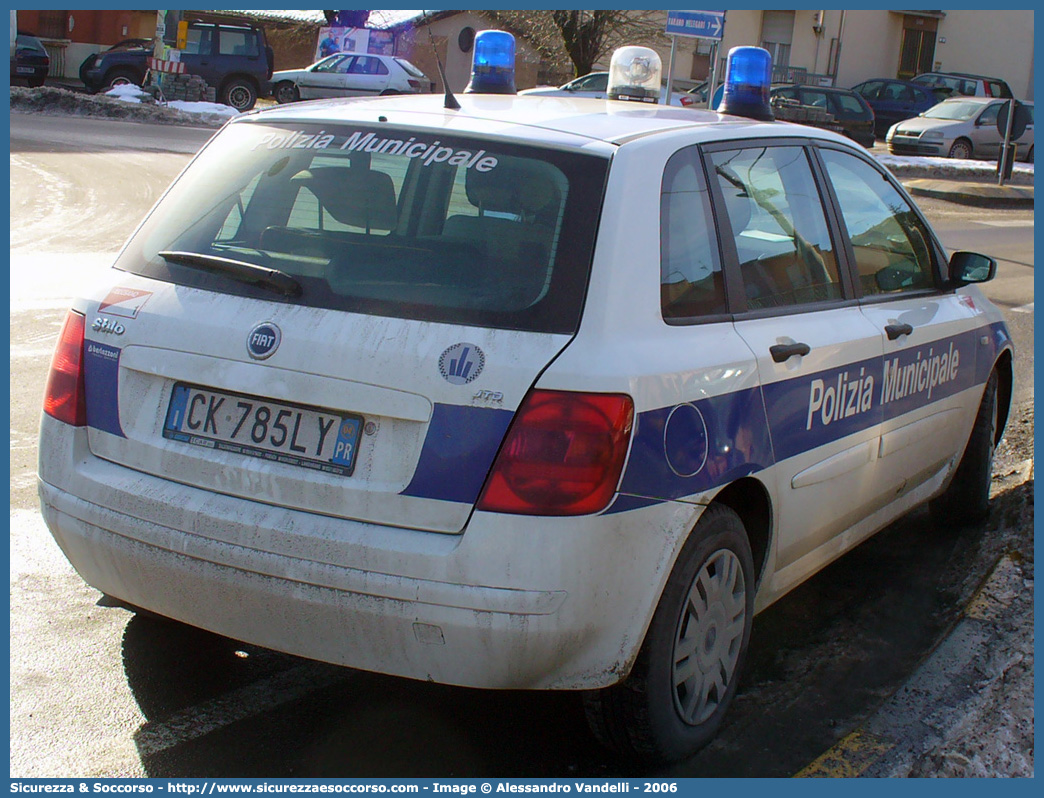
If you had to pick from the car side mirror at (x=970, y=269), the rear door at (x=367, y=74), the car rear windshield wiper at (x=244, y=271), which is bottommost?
the car rear windshield wiper at (x=244, y=271)

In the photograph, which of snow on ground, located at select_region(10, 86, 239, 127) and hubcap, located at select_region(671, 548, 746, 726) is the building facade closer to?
snow on ground, located at select_region(10, 86, 239, 127)

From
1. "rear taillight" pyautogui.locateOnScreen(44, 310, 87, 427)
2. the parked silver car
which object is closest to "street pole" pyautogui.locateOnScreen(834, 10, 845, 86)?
the parked silver car

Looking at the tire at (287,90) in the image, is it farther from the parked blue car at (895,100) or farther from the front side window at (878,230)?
the front side window at (878,230)

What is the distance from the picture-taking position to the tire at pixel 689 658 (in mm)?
2902

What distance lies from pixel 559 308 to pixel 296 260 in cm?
73

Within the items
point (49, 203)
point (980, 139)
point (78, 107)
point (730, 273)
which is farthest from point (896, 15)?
point (730, 273)

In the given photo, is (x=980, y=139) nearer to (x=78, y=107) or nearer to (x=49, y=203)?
(x=78, y=107)

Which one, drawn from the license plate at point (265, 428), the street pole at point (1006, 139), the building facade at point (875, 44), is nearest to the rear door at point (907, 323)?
the license plate at point (265, 428)

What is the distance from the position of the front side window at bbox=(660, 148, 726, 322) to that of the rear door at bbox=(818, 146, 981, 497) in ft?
2.91

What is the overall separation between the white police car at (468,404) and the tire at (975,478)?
158cm

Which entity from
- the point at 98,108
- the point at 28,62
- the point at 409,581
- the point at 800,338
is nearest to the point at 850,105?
the point at 98,108

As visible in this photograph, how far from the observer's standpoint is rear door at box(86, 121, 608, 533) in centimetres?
267

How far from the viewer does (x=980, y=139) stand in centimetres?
2783

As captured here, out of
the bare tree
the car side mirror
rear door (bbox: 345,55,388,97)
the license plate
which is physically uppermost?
the bare tree
